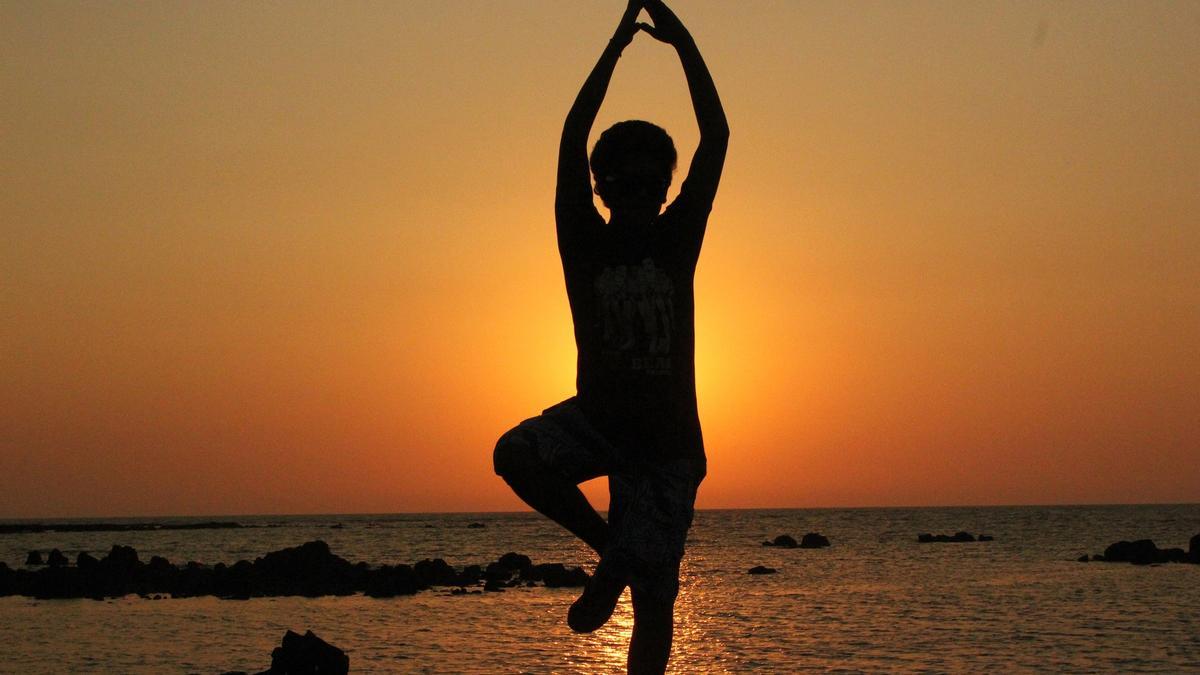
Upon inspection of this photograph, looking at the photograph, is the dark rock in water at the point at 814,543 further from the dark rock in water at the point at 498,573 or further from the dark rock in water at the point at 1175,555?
the dark rock in water at the point at 498,573

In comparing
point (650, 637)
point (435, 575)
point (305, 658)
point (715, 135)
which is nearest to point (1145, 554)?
point (435, 575)

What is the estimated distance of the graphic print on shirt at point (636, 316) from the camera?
171 inches

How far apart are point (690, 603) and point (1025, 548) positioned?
1693 inches

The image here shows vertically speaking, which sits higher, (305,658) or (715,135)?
(715,135)

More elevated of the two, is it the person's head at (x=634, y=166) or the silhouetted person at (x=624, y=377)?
the person's head at (x=634, y=166)

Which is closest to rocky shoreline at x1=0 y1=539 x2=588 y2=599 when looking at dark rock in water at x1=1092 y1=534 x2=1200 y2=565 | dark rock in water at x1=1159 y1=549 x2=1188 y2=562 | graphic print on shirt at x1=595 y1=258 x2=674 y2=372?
dark rock in water at x1=1092 y1=534 x2=1200 y2=565

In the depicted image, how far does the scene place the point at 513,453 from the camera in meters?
4.42

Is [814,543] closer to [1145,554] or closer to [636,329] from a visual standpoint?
[1145,554]

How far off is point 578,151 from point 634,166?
20 centimetres

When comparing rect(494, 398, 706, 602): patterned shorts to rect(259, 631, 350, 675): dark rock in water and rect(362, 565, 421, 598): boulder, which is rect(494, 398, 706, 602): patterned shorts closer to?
rect(259, 631, 350, 675): dark rock in water

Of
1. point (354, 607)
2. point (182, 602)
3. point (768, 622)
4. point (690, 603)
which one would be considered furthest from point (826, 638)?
point (182, 602)

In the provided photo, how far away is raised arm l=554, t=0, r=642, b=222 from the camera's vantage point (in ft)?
14.8

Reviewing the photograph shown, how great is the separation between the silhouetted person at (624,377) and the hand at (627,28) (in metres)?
0.10

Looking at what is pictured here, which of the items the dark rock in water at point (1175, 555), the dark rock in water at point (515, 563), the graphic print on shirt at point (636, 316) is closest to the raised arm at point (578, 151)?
the graphic print on shirt at point (636, 316)
